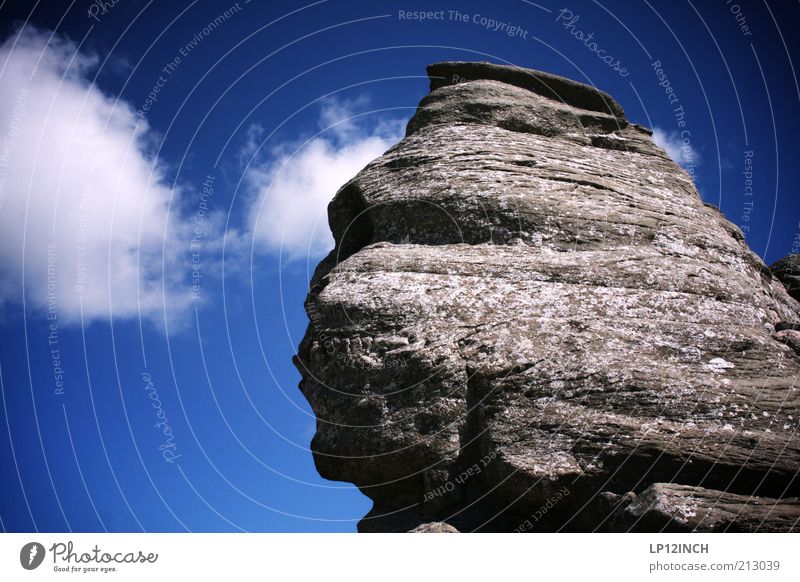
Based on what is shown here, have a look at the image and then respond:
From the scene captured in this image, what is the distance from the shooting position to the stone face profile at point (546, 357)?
11.1 metres

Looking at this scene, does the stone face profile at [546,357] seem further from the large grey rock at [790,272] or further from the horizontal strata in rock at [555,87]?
the horizontal strata in rock at [555,87]

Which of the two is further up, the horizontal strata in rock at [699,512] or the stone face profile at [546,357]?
the stone face profile at [546,357]

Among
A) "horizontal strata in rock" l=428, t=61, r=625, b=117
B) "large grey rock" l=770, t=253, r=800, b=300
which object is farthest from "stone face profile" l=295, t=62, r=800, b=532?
"horizontal strata in rock" l=428, t=61, r=625, b=117

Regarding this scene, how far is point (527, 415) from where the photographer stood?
1180 centimetres

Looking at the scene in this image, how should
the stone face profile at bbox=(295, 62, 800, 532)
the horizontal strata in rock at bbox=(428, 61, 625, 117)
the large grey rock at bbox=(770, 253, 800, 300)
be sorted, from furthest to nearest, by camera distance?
1. the horizontal strata in rock at bbox=(428, 61, 625, 117)
2. the large grey rock at bbox=(770, 253, 800, 300)
3. the stone face profile at bbox=(295, 62, 800, 532)

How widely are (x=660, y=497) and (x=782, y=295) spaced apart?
10.4 meters

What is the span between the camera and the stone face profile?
11.1 meters

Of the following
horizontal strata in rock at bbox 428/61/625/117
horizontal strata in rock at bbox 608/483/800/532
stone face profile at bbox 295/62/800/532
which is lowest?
horizontal strata in rock at bbox 608/483/800/532

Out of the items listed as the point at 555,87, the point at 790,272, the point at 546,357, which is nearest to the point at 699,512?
the point at 546,357

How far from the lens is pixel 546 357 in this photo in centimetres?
1244

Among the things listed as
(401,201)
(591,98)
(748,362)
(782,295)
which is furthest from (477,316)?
(591,98)

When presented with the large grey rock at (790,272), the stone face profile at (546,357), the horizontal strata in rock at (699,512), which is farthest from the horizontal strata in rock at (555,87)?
the horizontal strata in rock at (699,512)

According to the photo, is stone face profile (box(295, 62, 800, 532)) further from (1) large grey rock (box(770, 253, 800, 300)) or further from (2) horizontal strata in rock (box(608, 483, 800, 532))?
(1) large grey rock (box(770, 253, 800, 300))

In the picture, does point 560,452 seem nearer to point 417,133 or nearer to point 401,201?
point 401,201
